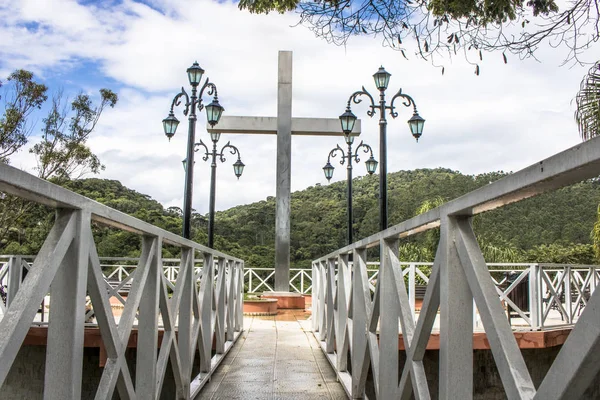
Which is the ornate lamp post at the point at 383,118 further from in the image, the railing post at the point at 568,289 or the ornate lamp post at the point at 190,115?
the railing post at the point at 568,289

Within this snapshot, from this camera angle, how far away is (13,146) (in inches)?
522

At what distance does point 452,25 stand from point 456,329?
3.38 meters

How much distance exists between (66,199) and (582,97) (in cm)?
451

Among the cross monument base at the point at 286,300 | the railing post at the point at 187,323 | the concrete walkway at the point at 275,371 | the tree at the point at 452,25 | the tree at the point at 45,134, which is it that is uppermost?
the tree at the point at 45,134

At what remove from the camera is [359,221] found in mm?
24438

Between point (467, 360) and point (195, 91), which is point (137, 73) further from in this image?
point (467, 360)

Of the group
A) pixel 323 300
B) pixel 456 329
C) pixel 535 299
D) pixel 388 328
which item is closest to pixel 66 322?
pixel 456 329

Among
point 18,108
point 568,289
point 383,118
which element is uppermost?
point 18,108

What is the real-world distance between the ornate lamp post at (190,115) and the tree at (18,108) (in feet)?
22.9

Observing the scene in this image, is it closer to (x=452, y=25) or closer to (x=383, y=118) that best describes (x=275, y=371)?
(x=452, y=25)

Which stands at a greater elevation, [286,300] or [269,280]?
[269,280]

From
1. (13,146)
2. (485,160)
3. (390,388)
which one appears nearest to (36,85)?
(13,146)

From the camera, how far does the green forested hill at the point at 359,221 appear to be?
15.2 metres

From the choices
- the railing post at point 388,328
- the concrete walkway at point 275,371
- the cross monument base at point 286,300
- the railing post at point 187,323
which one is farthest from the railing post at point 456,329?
the cross monument base at point 286,300
